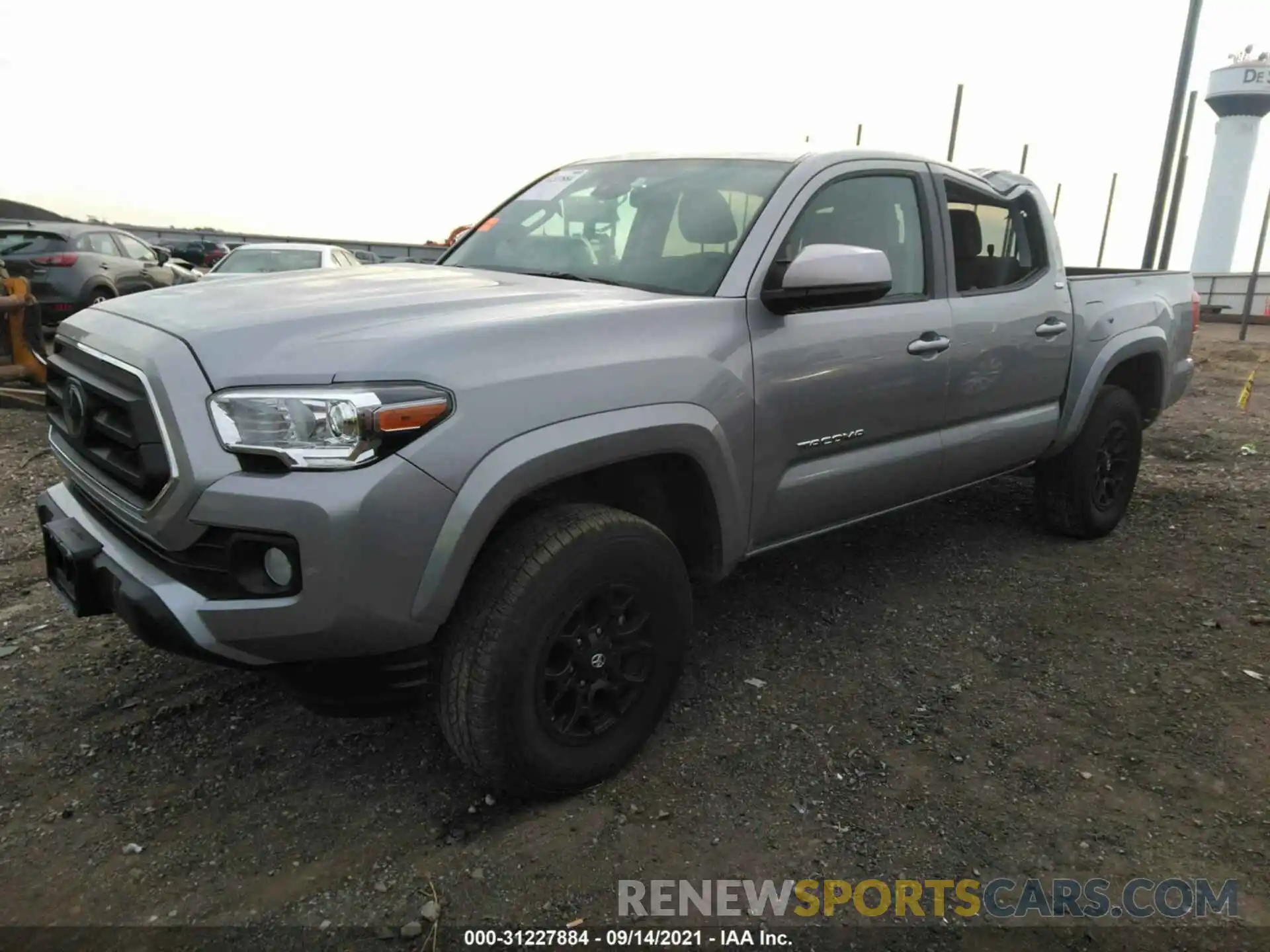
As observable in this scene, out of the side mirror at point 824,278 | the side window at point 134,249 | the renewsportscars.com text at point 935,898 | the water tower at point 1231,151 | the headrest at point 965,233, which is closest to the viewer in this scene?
the renewsportscars.com text at point 935,898

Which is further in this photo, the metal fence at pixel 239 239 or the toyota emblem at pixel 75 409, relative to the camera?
the metal fence at pixel 239 239

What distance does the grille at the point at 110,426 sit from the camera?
2.14m

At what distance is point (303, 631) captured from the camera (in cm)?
204

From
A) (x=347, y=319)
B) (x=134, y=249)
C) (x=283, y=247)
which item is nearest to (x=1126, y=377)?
(x=347, y=319)

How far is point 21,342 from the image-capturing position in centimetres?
752

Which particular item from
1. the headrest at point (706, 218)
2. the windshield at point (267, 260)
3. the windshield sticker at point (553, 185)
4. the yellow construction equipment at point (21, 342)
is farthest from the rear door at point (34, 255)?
the headrest at point (706, 218)

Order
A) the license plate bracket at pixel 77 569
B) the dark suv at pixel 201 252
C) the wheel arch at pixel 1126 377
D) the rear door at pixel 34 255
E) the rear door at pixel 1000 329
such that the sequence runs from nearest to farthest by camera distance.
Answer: the license plate bracket at pixel 77 569 < the rear door at pixel 1000 329 < the wheel arch at pixel 1126 377 < the rear door at pixel 34 255 < the dark suv at pixel 201 252

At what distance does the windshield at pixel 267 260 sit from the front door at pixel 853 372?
29.6 ft

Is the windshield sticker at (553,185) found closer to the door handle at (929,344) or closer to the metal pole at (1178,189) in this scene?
the door handle at (929,344)

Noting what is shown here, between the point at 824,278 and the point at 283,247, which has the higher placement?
the point at 824,278

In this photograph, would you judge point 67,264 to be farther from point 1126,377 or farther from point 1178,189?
point 1178,189

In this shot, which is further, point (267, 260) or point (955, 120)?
point (955, 120)

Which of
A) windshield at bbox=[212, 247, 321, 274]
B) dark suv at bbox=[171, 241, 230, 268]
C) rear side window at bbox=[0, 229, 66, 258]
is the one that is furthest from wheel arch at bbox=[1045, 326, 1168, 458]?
dark suv at bbox=[171, 241, 230, 268]

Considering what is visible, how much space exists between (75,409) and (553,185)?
6.87ft
